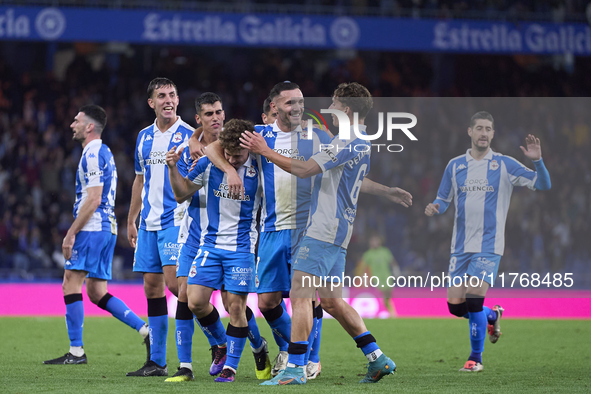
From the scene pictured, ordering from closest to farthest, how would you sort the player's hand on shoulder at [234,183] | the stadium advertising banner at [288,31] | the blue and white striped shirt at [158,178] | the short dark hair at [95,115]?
the player's hand on shoulder at [234,183]
the blue and white striped shirt at [158,178]
the short dark hair at [95,115]
the stadium advertising banner at [288,31]

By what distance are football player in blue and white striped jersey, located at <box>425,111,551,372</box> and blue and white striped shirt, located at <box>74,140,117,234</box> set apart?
9.84 feet

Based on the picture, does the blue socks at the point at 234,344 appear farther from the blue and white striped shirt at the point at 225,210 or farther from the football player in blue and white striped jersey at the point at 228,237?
the blue and white striped shirt at the point at 225,210

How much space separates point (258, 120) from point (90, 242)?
13053mm

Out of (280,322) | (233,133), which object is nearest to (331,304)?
(280,322)

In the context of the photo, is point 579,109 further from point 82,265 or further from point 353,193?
point 82,265

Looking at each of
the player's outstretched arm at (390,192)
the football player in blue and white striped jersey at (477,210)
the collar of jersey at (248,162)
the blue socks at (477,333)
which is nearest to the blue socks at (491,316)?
the football player in blue and white striped jersey at (477,210)

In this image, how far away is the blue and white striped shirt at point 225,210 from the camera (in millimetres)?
6035

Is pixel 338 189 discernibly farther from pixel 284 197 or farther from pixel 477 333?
pixel 477 333

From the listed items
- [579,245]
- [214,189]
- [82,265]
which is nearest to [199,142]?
[214,189]

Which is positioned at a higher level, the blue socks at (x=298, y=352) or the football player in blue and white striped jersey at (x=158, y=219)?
the football player in blue and white striped jersey at (x=158, y=219)

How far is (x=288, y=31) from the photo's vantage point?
57.0 ft

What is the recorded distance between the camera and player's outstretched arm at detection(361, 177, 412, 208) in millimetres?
6289

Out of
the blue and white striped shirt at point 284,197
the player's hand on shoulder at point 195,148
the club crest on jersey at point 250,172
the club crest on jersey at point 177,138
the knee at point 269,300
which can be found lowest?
the knee at point 269,300

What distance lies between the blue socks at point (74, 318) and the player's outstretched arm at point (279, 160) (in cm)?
270
